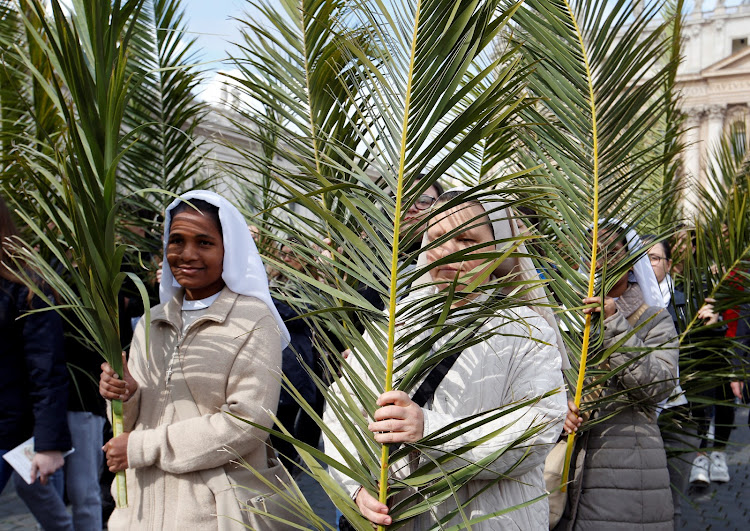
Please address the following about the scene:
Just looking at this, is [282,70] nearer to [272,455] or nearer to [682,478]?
[272,455]

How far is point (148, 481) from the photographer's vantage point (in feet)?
8.38

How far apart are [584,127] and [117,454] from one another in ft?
7.63

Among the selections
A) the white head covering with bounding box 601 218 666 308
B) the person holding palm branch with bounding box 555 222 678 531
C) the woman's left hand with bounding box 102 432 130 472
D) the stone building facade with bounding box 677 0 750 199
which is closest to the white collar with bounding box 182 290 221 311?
the woman's left hand with bounding box 102 432 130 472

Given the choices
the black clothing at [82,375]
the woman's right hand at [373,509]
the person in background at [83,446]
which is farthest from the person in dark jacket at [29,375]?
the woman's right hand at [373,509]

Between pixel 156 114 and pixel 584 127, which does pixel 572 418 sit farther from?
pixel 156 114

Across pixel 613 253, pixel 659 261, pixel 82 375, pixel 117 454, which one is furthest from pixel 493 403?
pixel 659 261

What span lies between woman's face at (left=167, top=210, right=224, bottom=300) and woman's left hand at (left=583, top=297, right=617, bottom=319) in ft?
5.02

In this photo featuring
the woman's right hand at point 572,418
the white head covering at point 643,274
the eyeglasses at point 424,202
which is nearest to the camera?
the woman's right hand at point 572,418

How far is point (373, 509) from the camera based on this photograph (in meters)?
1.82

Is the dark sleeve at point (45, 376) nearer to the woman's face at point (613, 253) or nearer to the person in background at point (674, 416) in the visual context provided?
the woman's face at point (613, 253)

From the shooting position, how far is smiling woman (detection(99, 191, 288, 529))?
8.06 feet

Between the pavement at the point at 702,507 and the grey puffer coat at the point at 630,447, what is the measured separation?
1804 millimetres

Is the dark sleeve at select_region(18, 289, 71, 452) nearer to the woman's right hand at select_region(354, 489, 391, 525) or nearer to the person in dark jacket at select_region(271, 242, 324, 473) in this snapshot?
the person in dark jacket at select_region(271, 242, 324, 473)

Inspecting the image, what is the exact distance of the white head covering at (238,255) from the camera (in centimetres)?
269
